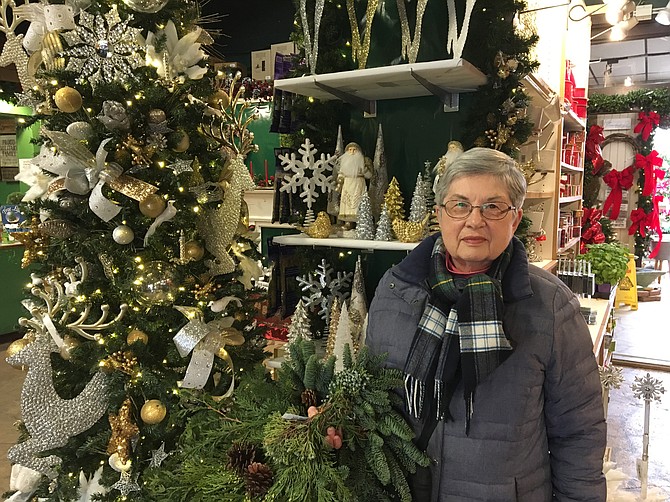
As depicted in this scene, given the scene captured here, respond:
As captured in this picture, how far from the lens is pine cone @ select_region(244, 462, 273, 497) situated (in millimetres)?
1061

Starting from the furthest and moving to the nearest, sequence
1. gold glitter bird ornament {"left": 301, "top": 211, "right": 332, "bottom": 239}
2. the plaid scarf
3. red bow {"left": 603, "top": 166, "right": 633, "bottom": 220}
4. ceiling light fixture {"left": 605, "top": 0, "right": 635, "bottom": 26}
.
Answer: red bow {"left": 603, "top": 166, "right": 633, "bottom": 220}
ceiling light fixture {"left": 605, "top": 0, "right": 635, "bottom": 26}
gold glitter bird ornament {"left": 301, "top": 211, "right": 332, "bottom": 239}
the plaid scarf

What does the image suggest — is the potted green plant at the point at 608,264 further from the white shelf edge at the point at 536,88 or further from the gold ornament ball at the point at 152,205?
the gold ornament ball at the point at 152,205

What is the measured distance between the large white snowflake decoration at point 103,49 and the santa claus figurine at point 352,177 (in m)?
0.84

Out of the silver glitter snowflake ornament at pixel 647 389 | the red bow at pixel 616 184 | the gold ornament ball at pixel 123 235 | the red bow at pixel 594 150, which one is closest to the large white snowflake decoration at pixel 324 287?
the gold ornament ball at pixel 123 235

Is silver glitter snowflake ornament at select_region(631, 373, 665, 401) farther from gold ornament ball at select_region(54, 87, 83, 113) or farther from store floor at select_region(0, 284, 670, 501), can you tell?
gold ornament ball at select_region(54, 87, 83, 113)

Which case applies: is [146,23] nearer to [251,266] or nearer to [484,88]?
[251,266]

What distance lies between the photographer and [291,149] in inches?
89.5

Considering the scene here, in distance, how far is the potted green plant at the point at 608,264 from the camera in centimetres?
357

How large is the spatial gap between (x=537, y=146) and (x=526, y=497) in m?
1.87

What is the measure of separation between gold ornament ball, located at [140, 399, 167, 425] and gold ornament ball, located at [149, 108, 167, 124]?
0.96m

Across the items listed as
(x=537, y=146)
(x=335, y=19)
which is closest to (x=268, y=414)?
(x=335, y=19)

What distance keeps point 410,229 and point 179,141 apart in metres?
0.90

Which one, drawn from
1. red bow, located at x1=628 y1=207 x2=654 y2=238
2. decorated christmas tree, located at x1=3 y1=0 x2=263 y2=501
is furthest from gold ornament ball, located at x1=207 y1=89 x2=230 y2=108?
red bow, located at x1=628 y1=207 x2=654 y2=238

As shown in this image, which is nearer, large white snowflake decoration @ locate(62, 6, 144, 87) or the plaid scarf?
the plaid scarf
